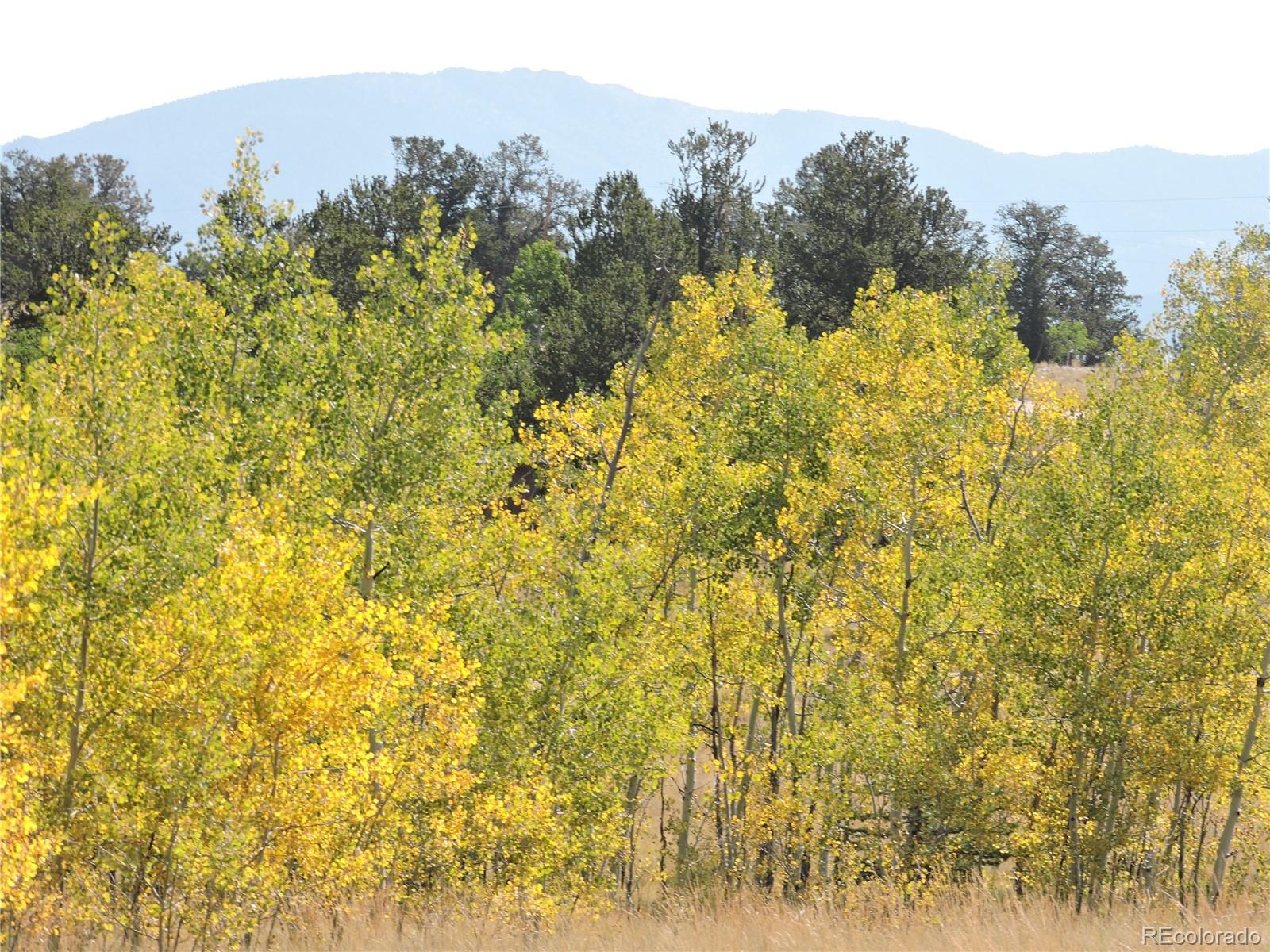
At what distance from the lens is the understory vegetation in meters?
14.2

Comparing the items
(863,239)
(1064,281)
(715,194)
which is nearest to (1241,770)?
(863,239)

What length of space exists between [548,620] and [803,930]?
7516 mm

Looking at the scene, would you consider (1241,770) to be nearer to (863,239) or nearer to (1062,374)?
(863,239)

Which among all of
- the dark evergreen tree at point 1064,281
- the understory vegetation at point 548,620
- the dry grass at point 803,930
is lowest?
the dry grass at point 803,930

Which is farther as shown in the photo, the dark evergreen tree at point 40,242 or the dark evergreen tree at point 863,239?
the dark evergreen tree at point 40,242

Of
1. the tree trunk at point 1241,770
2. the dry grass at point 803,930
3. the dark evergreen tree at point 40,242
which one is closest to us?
the dry grass at point 803,930

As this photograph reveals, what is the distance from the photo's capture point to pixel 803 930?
52.9 feet

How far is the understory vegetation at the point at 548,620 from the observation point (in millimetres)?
14250

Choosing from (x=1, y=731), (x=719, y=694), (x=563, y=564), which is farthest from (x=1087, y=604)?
(x=1, y=731)

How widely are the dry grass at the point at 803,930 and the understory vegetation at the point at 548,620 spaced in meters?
0.69

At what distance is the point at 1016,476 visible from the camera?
26969 mm

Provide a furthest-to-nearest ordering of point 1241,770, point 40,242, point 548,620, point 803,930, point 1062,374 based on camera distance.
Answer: point 1062,374 < point 40,242 < point 1241,770 < point 548,620 < point 803,930

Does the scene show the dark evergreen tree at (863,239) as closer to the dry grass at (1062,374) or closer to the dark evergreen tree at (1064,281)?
the dry grass at (1062,374)

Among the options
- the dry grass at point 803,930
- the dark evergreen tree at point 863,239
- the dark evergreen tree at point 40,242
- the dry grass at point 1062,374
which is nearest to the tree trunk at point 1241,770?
the dry grass at point 803,930
